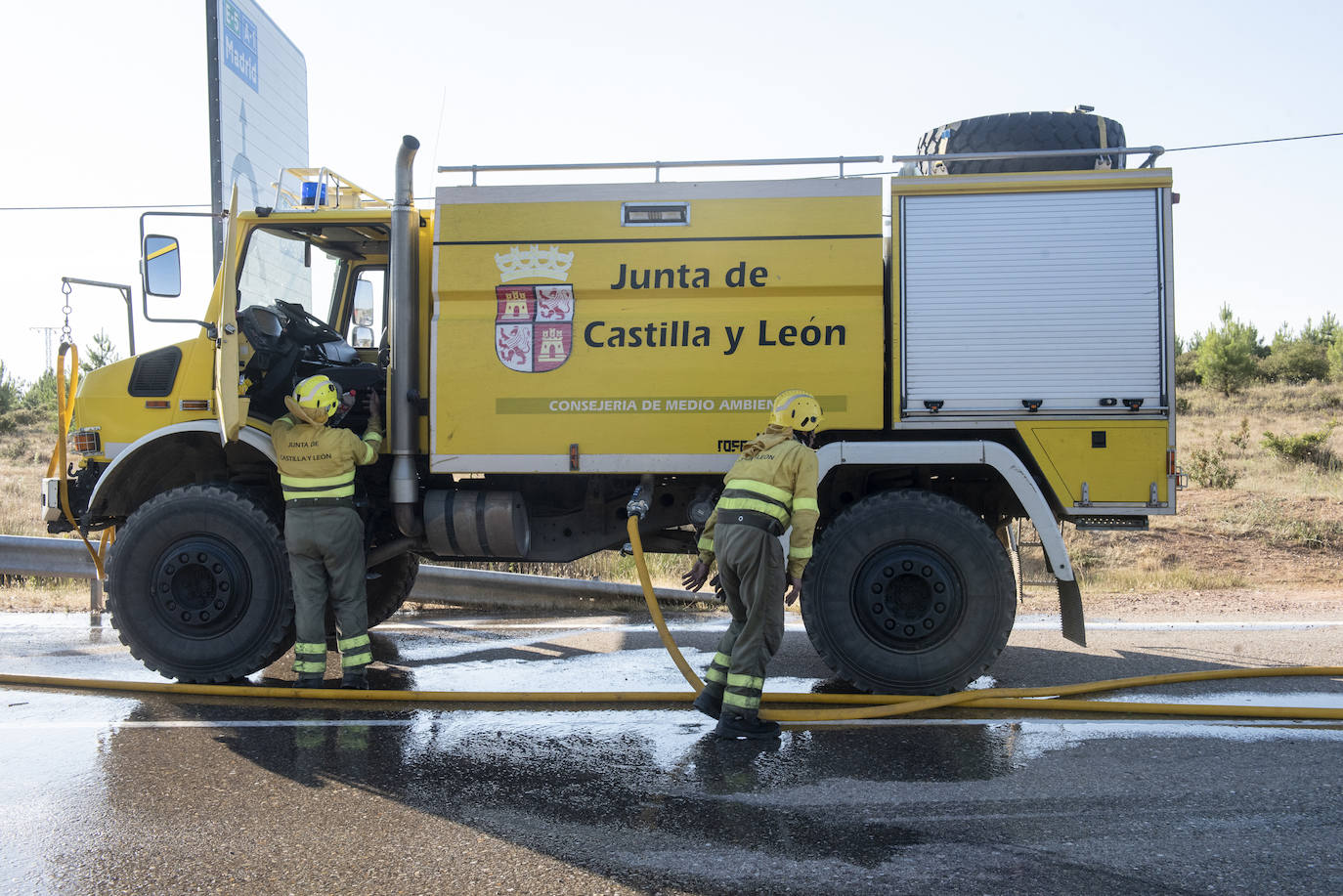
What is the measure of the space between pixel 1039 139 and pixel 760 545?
3.09 m

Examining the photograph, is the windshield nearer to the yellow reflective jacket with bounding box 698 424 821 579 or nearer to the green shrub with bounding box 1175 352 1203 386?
the yellow reflective jacket with bounding box 698 424 821 579

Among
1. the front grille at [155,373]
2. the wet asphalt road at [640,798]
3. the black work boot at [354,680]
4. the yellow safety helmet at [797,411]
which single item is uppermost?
the front grille at [155,373]

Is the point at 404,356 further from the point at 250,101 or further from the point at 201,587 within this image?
the point at 250,101

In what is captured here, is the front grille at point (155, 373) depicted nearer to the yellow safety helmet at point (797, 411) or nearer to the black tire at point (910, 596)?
the yellow safety helmet at point (797, 411)

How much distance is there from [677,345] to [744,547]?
1378mm

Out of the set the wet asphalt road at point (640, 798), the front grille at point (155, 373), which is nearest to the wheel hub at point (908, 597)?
the wet asphalt road at point (640, 798)

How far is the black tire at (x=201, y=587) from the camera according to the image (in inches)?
230

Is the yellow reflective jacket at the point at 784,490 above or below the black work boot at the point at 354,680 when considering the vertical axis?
above

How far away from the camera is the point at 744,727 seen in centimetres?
480

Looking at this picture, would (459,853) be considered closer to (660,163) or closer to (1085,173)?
(660,163)

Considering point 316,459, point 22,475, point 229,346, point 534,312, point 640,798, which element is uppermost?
point 534,312

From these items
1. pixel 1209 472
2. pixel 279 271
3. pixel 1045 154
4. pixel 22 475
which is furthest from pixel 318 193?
pixel 22 475

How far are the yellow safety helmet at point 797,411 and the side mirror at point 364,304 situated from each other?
308cm

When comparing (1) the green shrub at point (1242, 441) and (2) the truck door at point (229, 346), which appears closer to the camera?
(2) the truck door at point (229, 346)
